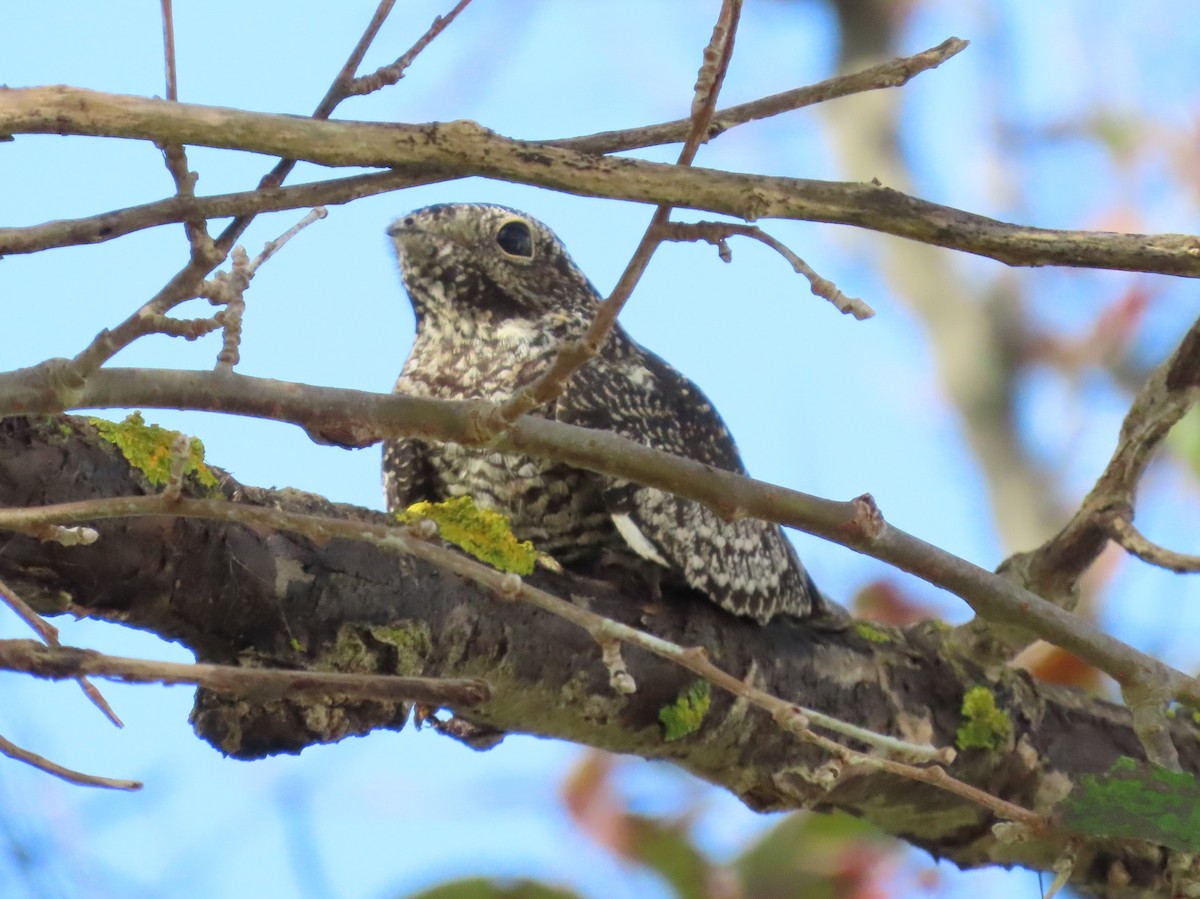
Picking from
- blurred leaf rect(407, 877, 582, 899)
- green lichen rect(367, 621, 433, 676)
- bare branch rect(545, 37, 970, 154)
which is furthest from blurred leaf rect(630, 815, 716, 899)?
bare branch rect(545, 37, 970, 154)

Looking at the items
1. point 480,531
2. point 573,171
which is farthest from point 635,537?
point 573,171

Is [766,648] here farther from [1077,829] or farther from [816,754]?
[1077,829]

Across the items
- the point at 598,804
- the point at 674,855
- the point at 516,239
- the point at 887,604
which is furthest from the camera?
the point at 887,604

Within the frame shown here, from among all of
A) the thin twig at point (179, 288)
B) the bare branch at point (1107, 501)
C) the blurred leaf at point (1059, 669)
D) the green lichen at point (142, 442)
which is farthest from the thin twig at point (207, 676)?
the blurred leaf at point (1059, 669)

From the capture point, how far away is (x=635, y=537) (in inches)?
135

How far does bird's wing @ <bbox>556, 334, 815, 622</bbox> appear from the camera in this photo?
345cm

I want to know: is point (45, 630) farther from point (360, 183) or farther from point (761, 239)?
point (761, 239)

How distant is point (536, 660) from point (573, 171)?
4.43ft

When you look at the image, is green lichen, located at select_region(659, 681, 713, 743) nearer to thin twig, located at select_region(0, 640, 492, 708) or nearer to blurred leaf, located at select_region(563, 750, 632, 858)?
blurred leaf, located at select_region(563, 750, 632, 858)

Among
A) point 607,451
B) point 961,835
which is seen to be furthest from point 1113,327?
point 607,451

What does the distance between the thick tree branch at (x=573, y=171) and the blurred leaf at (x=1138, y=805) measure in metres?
0.84

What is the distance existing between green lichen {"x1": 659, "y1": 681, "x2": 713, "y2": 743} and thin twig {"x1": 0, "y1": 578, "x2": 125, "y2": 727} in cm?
165

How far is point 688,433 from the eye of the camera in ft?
12.6

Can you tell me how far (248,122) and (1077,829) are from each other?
1.67m
